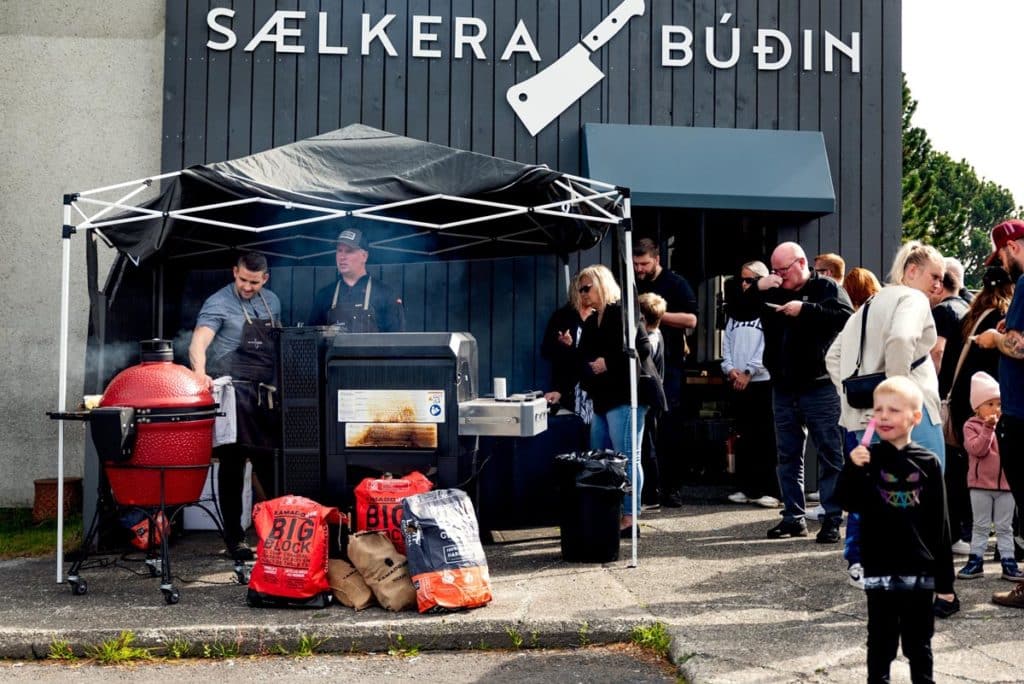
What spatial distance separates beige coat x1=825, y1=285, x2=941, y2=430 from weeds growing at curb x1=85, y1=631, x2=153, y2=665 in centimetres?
378

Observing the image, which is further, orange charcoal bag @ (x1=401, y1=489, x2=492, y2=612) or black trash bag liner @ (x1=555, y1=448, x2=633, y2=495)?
black trash bag liner @ (x1=555, y1=448, x2=633, y2=495)

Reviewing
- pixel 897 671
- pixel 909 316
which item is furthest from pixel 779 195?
A: pixel 897 671

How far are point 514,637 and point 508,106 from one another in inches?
233

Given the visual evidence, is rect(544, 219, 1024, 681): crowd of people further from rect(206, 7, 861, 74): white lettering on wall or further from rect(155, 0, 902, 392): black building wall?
rect(206, 7, 861, 74): white lettering on wall

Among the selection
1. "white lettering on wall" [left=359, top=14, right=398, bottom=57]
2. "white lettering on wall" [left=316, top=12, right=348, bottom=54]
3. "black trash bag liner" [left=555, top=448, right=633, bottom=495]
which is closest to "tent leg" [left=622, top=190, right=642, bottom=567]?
"black trash bag liner" [left=555, top=448, right=633, bottom=495]

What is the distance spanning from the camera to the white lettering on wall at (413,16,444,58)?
9.80m

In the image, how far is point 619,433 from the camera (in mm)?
7238

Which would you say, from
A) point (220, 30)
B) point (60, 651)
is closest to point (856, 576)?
point (60, 651)

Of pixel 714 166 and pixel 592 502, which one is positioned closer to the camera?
pixel 592 502

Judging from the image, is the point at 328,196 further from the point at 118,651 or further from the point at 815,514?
the point at 815,514

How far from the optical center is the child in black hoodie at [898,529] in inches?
156

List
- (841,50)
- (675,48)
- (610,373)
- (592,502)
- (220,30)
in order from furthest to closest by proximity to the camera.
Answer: (841,50) < (675,48) < (220,30) < (610,373) < (592,502)

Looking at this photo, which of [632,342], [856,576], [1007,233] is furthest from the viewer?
[632,342]

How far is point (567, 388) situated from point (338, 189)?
9.37 ft
